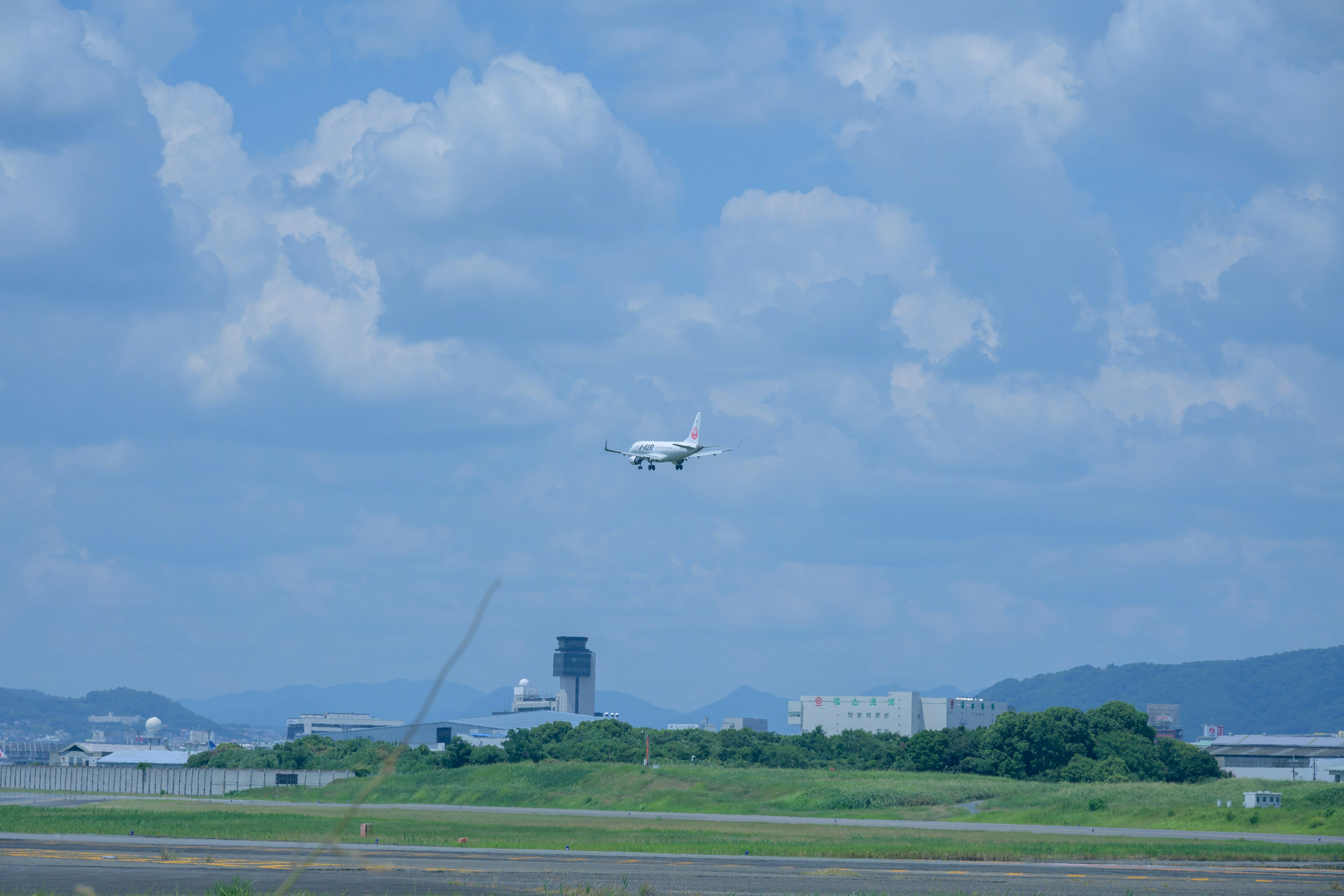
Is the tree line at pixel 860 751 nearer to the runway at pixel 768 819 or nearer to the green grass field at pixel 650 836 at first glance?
the runway at pixel 768 819

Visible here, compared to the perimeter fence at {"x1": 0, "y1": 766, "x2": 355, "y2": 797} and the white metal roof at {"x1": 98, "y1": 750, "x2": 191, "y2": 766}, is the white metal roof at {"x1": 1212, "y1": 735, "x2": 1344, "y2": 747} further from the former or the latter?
the white metal roof at {"x1": 98, "y1": 750, "x2": 191, "y2": 766}

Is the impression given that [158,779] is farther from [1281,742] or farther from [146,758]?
[1281,742]

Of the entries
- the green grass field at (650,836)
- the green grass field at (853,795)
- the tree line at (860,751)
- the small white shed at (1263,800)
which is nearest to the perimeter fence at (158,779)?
the green grass field at (853,795)

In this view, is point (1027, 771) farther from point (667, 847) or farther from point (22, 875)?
point (22, 875)

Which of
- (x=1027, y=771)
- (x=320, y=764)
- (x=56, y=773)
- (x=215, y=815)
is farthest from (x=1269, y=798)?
(x=56, y=773)

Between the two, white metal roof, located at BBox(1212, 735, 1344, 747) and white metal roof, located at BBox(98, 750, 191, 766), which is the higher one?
white metal roof, located at BBox(1212, 735, 1344, 747)

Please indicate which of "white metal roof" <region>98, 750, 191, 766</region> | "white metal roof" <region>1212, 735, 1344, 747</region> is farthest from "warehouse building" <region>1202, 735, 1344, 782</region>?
"white metal roof" <region>98, 750, 191, 766</region>
